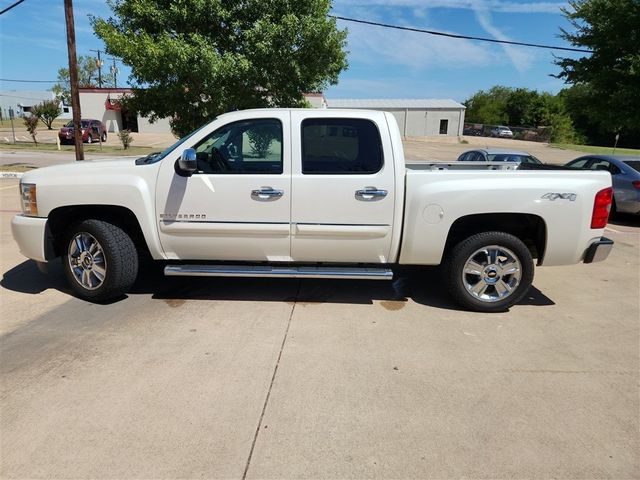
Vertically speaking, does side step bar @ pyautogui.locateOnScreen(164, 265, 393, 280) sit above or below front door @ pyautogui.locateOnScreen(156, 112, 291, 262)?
below

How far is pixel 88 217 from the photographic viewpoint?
4.75m

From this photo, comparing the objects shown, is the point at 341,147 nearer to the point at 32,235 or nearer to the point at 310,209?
the point at 310,209

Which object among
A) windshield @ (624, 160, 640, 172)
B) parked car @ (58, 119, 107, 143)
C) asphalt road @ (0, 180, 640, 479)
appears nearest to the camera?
asphalt road @ (0, 180, 640, 479)

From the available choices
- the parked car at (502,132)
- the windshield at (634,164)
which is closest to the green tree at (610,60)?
the windshield at (634,164)

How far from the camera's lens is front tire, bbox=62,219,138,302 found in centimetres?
454

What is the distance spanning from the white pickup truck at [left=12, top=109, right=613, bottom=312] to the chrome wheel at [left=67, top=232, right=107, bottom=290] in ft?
0.04

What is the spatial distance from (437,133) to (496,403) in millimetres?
63821

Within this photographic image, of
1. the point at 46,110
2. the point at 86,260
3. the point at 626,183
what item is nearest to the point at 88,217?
the point at 86,260

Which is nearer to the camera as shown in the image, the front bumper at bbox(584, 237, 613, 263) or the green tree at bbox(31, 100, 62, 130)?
the front bumper at bbox(584, 237, 613, 263)

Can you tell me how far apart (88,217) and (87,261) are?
1.46ft

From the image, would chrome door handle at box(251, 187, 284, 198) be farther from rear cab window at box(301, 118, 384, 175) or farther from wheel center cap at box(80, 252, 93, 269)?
wheel center cap at box(80, 252, 93, 269)

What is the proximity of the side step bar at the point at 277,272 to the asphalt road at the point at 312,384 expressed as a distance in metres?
0.37

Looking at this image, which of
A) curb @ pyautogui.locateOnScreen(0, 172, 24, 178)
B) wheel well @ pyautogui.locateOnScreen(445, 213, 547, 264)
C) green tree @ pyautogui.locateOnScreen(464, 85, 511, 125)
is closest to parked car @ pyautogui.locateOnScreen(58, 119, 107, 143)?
curb @ pyautogui.locateOnScreen(0, 172, 24, 178)

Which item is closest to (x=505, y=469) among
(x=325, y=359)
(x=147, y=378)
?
(x=325, y=359)
